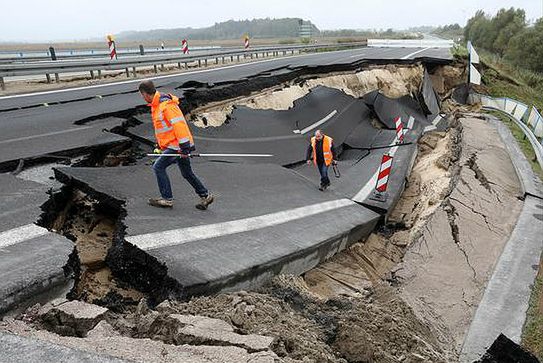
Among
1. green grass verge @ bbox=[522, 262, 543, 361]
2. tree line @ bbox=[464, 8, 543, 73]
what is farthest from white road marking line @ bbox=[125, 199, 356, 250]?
tree line @ bbox=[464, 8, 543, 73]

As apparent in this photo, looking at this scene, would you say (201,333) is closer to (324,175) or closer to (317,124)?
(324,175)

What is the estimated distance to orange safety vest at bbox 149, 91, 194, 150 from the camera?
4688 millimetres

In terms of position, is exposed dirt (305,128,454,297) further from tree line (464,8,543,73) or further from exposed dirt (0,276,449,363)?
tree line (464,8,543,73)

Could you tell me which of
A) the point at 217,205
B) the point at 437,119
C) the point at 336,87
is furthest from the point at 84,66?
the point at 437,119

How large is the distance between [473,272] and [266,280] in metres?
2.82

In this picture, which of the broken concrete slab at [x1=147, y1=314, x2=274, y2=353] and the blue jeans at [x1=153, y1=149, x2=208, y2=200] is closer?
the broken concrete slab at [x1=147, y1=314, x2=274, y2=353]

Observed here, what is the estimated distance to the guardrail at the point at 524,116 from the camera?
10.1 meters

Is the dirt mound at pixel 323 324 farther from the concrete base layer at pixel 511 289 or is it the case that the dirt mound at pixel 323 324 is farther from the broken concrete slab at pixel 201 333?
the concrete base layer at pixel 511 289

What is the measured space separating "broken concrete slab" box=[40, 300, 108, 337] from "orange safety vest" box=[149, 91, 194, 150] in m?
2.24

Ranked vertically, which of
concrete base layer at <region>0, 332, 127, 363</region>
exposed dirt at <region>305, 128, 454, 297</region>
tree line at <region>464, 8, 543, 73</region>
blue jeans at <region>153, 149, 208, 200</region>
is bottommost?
exposed dirt at <region>305, 128, 454, 297</region>

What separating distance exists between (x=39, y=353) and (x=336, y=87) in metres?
14.6

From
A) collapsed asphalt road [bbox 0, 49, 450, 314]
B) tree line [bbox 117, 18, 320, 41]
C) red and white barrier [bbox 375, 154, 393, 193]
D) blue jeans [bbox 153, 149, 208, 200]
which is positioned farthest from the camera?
tree line [bbox 117, 18, 320, 41]

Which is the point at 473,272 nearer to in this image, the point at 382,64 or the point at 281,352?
the point at 281,352

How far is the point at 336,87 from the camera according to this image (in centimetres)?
1575
